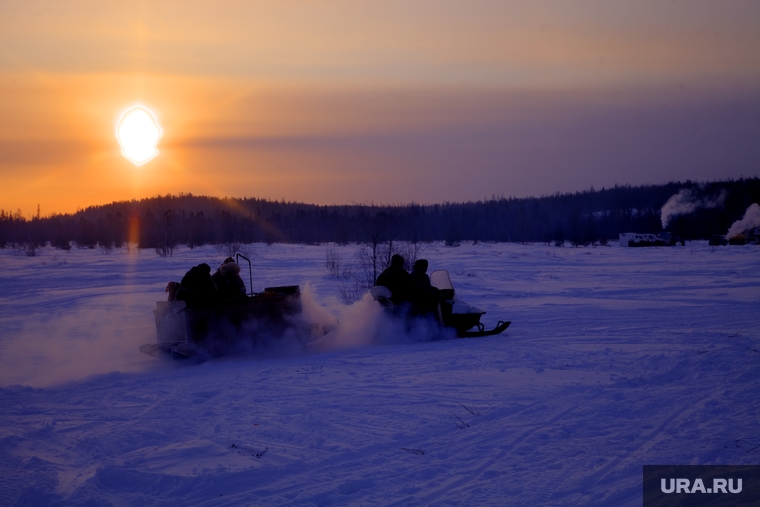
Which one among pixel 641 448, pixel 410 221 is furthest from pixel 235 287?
pixel 410 221

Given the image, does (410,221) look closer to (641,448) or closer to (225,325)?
(225,325)

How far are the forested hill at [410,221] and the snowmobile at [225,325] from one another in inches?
413

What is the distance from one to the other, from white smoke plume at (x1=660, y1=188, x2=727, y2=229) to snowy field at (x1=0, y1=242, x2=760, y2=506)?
88645 millimetres

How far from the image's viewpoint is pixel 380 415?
614 centimetres

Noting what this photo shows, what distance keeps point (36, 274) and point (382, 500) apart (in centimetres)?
2944

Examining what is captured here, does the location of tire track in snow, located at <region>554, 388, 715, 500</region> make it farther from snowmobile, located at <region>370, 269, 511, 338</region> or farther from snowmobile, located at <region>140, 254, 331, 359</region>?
snowmobile, located at <region>140, 254, 331, 359</region>

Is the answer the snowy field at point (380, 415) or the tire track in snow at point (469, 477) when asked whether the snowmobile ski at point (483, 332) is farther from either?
the tire track in snow at point (469, 477)

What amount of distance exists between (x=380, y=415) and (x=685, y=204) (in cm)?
10211

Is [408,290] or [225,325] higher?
[408,290]

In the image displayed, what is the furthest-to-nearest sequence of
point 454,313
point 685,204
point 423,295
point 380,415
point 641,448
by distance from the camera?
point 685,204, point 454,313, point 423,295, point 380,415, point 641,448

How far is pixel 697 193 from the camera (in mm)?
98375

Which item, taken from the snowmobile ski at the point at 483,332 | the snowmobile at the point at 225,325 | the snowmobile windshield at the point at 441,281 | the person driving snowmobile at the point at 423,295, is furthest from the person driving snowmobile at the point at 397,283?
the snowmobile at the point at 225,325

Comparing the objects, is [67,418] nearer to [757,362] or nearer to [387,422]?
[387,422]

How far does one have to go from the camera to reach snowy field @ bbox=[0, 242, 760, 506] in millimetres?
4438
